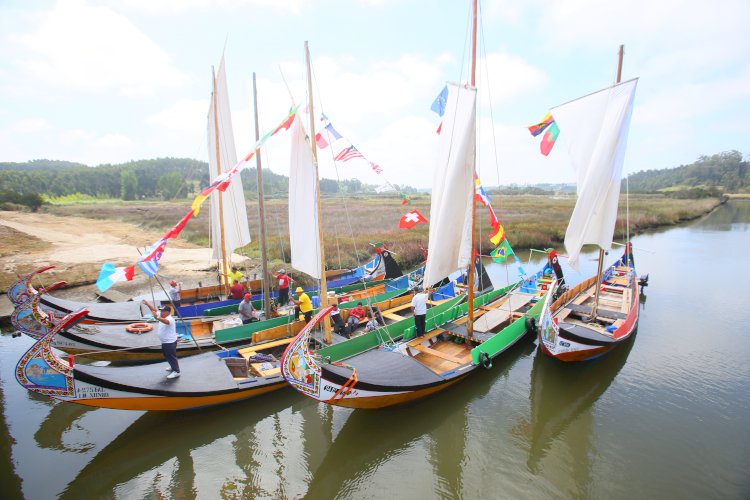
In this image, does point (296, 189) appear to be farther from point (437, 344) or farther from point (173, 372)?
point (437, 344)

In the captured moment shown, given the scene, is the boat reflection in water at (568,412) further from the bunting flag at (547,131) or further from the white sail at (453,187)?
the bunting flag at (547,131)

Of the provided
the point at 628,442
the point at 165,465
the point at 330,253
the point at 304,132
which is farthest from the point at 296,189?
the point at 330,253

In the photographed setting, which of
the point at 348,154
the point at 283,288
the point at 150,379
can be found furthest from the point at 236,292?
the point at 348,154

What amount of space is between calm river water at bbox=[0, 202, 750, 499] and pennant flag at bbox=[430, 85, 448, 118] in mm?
7708

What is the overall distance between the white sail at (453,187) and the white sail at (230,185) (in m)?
8.31

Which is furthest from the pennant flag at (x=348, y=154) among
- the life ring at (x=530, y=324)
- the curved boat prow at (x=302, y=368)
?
the life ring at (x=530, y=324)

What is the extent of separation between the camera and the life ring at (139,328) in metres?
10.5

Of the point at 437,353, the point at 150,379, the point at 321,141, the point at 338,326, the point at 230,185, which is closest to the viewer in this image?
the point at 150,379

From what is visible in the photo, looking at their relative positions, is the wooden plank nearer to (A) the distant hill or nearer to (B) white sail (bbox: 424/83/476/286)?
(B) white sail (bbox: 424/83/476/286)

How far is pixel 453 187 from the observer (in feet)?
29.4

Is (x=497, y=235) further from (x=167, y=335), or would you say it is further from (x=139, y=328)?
(x=139, y=328)

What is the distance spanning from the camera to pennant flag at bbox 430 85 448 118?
9435 mm

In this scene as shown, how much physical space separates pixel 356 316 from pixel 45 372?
754 centimetres

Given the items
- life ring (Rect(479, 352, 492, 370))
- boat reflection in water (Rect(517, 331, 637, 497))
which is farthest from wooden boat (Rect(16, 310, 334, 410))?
boat reflection in water (Rect(517, 331, 637, 497))
